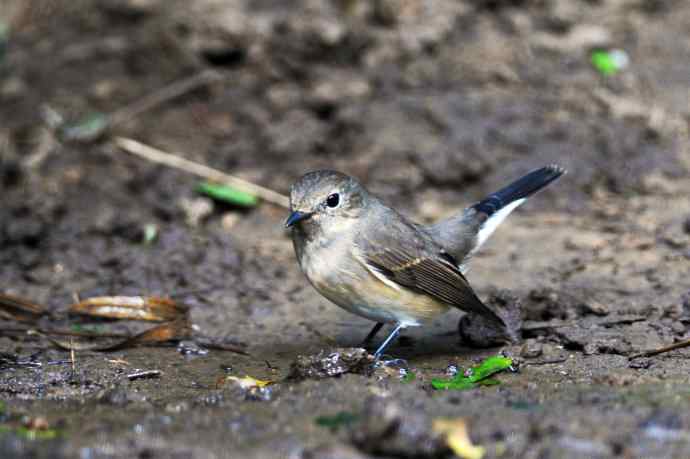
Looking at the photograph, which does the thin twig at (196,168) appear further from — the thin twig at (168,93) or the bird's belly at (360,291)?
the bird's belly at (360,291)

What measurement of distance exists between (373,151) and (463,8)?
2.17 m

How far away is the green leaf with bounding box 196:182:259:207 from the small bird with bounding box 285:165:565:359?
108 inches

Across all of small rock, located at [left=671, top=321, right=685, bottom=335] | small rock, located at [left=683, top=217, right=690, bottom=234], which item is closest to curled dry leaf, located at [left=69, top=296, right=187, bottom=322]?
small rock, located at [left=671, top=321, right=685, bottom=335]

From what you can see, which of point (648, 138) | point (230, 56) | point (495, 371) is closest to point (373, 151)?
point (230, 56)

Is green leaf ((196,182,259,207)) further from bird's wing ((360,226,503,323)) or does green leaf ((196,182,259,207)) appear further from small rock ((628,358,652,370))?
small rock ((628,358,652,370))

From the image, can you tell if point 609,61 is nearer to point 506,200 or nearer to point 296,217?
point 506,200

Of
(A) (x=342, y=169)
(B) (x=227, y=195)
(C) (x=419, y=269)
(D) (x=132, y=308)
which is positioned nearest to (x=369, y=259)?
(C) (x=419, y=269)

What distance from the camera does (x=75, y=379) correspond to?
5.61 meters

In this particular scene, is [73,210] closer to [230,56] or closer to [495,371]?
[230,56]

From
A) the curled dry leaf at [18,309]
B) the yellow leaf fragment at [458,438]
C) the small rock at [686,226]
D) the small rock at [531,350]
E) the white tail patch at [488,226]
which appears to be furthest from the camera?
the small rock at [686,226]

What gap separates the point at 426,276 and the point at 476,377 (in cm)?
→ 104

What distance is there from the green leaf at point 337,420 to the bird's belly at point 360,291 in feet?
5.56

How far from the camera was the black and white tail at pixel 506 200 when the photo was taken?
707 centimetres

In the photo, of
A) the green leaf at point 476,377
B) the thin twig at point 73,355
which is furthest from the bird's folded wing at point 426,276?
the thin twig at point 73,355
